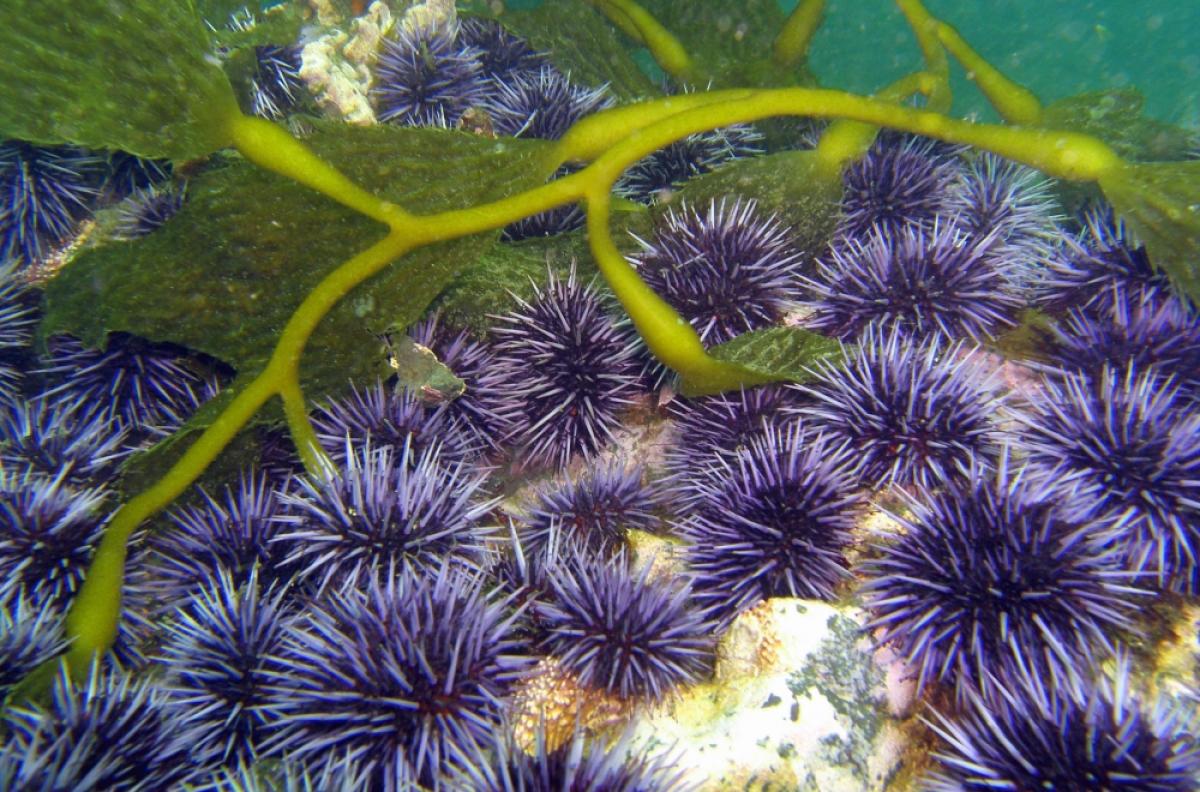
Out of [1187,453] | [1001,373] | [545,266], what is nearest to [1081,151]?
[1001,373]

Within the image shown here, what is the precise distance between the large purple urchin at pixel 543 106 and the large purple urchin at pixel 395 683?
3.51 m

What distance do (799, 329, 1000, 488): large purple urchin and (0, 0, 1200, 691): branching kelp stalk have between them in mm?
384

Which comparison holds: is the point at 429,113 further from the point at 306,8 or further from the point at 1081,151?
the point at 1081,151

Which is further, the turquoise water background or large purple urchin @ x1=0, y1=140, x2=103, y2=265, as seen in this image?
the turquoise water background

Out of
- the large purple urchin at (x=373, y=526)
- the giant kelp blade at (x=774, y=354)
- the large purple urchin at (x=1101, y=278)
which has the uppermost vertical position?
the large purple urchin at (x=1101, y=278)

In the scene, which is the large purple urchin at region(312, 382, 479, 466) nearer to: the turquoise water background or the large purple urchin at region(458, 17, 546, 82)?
the large purple urchin at region(458, 17, 546, 82)

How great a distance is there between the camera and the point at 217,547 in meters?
3.08

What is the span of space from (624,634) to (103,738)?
193 cm

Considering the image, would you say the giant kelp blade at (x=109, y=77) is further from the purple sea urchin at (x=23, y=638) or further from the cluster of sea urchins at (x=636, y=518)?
the purple sea urchin at (x=23, y=638)

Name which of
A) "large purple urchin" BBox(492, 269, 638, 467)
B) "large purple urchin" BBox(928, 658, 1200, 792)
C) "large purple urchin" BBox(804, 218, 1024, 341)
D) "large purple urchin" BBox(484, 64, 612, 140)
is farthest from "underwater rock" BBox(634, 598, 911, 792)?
"large purple urchin" BBox(484, 64, 612, 140)

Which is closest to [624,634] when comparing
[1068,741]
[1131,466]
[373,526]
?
[373,526]

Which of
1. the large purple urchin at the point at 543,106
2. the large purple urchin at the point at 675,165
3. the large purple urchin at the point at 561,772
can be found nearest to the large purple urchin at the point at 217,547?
the large purple urchin at the point at 561,772

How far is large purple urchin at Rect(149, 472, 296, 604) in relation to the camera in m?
3.06

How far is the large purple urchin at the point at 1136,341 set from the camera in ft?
10.2
